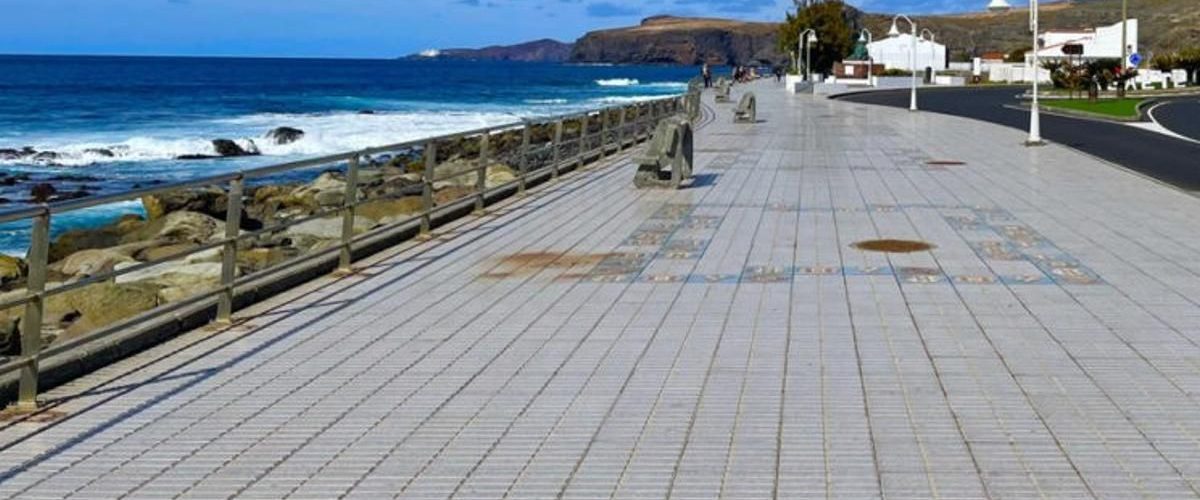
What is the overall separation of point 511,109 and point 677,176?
69585 mm

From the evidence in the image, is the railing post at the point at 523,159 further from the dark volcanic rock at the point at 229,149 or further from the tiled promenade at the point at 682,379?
the dark volcanic rock at the point at 229,149

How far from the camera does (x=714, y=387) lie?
25.5ft

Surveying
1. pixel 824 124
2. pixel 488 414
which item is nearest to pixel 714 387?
pixel 488 414

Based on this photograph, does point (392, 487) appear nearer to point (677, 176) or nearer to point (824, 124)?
point (677, 176)

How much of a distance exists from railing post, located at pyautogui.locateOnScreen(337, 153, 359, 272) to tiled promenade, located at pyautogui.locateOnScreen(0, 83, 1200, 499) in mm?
306

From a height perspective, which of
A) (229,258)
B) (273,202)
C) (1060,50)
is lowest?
(273,202)

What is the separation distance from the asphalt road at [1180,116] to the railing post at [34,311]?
99.5ft

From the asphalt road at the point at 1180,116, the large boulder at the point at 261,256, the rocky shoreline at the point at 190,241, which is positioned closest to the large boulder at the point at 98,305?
the rocky shoreline at the point at 190,241

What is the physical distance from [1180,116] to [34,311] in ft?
140

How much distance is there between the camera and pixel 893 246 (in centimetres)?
1369

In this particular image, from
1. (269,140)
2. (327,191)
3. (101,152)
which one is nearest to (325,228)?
(327,191)

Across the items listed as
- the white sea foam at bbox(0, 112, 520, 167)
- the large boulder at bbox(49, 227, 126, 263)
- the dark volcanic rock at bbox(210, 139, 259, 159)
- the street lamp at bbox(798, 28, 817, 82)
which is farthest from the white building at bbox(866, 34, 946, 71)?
the large boulder at bbox(49, 227, 126, 263)

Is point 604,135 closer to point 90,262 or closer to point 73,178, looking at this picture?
point 90,262

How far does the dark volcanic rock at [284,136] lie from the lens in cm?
5997
